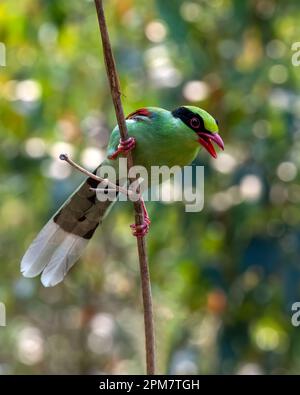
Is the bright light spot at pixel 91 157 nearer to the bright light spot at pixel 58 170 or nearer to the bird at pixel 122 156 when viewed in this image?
the bright light spot at pixel 58 170

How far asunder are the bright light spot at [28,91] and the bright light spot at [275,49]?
1540 millimetres

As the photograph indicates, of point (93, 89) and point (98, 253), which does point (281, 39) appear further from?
point (98, 253)

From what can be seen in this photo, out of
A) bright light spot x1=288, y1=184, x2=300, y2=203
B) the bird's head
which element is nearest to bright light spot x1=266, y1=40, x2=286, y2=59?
bright light spot x1=288, y1=184, x2=300, y2=203

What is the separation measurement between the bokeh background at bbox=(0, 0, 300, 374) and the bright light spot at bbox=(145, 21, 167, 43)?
0.01 metres

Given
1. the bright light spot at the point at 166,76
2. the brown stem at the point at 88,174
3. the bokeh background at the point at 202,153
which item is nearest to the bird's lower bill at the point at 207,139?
the brown stem at the point at 88,174

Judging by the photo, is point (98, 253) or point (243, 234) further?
point (98, 253)

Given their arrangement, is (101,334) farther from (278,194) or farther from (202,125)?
(202,125)

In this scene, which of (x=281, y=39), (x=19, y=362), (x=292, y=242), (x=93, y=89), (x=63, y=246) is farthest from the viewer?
(x=19, y=362)

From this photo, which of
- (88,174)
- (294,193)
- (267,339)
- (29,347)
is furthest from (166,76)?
(88,174)

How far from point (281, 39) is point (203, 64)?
702 mm

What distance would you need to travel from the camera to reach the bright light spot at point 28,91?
5.36m

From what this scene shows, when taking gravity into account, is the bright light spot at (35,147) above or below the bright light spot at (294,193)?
above

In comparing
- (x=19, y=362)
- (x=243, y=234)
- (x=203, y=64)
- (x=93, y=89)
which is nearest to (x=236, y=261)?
(x=243, y=234)

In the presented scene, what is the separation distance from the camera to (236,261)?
5.31 meters
